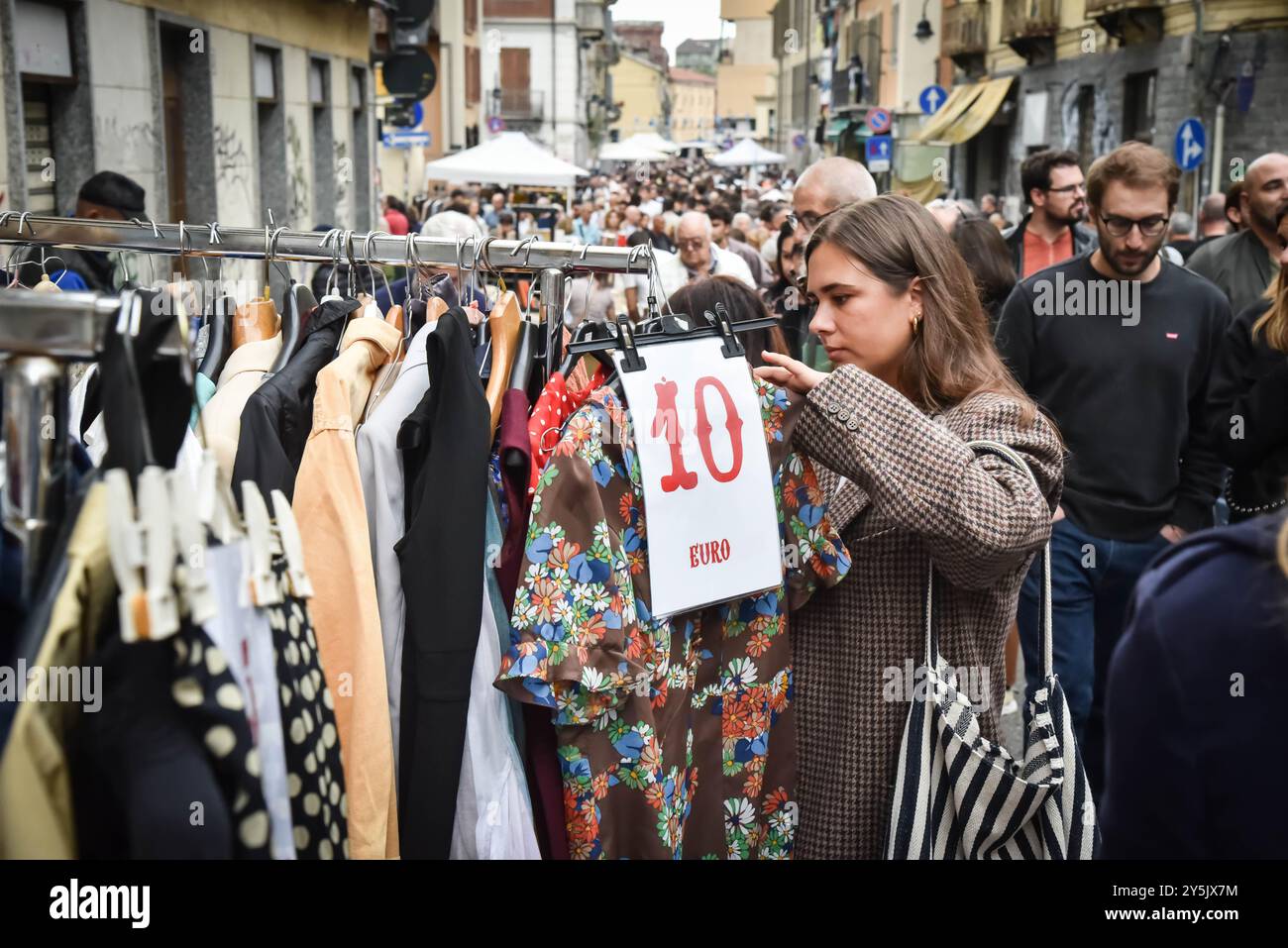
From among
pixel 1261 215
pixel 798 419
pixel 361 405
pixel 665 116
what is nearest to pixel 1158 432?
pixel 1261 215

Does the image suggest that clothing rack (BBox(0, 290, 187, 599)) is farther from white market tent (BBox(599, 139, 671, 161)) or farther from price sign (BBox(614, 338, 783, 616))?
white market tent (BBox(599, 139, 671, 161))

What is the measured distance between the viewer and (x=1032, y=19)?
83.9ft

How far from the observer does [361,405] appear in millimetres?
2539

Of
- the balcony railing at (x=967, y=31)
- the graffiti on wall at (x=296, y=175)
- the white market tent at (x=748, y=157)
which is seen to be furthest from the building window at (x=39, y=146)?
the white market tent at (x=748, y=157)

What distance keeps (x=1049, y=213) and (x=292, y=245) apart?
13.5ft

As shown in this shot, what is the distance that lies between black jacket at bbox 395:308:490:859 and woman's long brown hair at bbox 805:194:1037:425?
80 cm

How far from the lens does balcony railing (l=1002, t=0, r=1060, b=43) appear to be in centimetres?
2517

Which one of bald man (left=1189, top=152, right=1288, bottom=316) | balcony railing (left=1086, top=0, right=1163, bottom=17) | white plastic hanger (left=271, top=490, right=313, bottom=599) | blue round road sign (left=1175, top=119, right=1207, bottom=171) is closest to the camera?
white plastic hanger (left=271, top=490, right=313, bottom=599)

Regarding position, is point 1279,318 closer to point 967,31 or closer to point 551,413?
point 551,413

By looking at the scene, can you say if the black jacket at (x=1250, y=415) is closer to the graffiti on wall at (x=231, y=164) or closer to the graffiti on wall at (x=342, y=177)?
the graffiti on wall at (x=231, y=164)

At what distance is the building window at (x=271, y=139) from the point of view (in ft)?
43.7

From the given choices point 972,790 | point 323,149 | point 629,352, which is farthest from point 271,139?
point 972,790

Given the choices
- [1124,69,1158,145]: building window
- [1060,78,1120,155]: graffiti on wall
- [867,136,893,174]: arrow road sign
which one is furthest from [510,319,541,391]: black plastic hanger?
[1060,78,1120,155]: graffiti on wall
